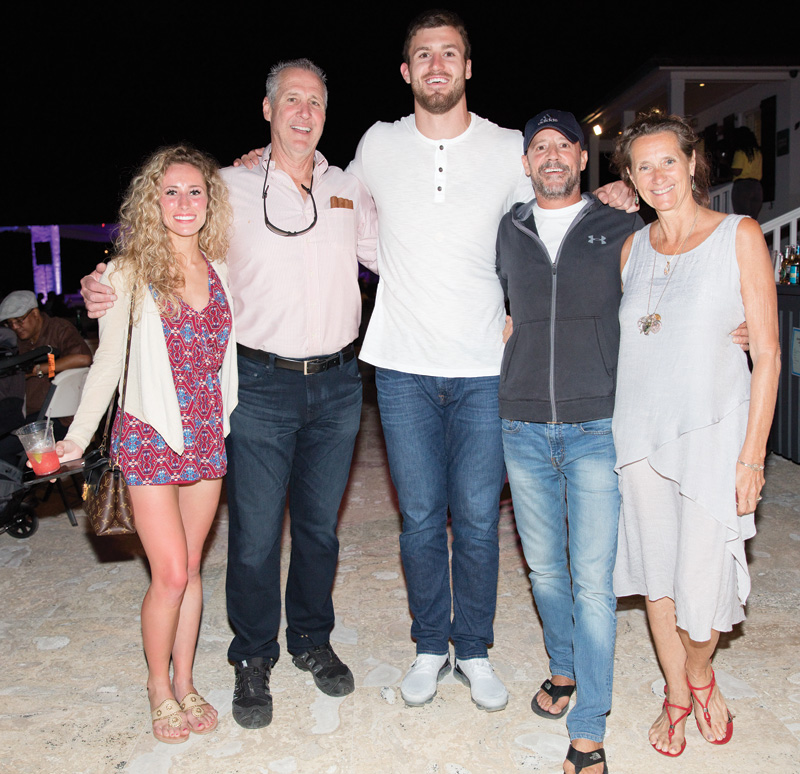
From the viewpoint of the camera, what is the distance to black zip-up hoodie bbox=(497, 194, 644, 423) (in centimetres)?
253

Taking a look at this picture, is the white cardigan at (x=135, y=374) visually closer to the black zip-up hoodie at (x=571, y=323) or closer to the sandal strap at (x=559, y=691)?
the black zip-up hoodie at (x=571, y=323)

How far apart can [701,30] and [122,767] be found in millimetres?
15142

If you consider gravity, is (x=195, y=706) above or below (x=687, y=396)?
below

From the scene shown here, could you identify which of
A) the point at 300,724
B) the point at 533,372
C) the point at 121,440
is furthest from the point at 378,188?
the point at 300,724

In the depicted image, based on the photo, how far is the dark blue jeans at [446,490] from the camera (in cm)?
289

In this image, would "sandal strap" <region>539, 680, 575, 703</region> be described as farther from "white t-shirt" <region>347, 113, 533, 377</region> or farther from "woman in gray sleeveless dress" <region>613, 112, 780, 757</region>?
"white t-shirt" <region>347, 113, 533, 377</region>

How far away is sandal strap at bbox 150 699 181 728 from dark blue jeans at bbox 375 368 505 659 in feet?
3.24

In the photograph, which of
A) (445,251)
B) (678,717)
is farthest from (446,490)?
(678,717)

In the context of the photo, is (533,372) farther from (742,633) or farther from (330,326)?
(742,633)

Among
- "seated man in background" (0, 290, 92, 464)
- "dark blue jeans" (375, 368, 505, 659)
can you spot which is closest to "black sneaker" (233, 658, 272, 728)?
"dark blue jeans" (375, 368, 505, 659)

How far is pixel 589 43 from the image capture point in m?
17.3

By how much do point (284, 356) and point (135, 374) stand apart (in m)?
0.58

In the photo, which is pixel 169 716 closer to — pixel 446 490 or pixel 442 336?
pixel 446 490

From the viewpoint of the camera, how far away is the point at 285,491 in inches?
119
